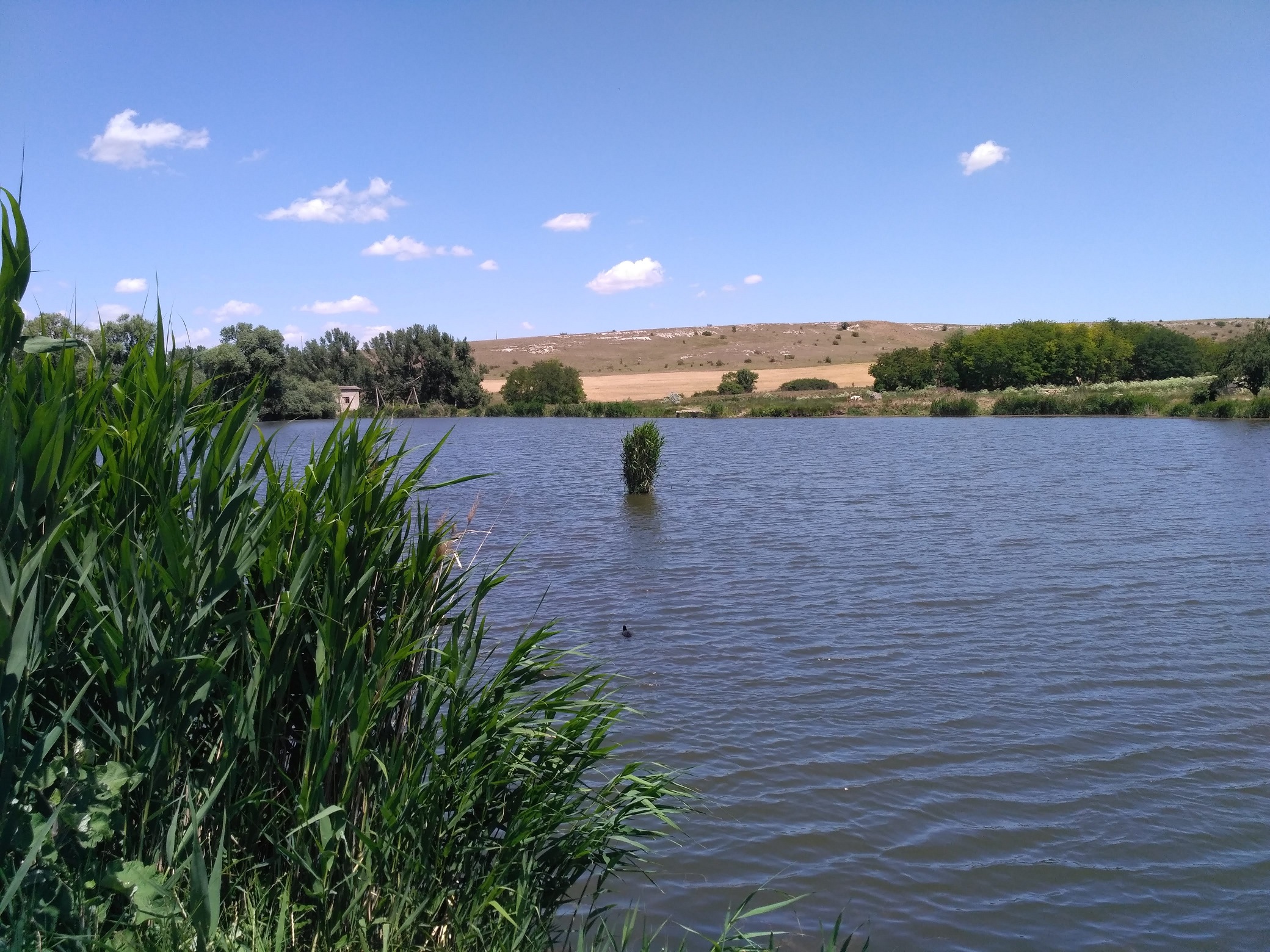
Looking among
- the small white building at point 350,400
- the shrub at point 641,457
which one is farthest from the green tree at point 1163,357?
the small white building at point 350,400

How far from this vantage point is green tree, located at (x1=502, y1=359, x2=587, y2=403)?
69625 millimetres

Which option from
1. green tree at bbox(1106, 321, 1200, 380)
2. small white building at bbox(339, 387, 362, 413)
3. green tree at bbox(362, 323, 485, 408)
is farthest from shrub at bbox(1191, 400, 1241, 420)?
small white building at bbox(339, 387, 362, 413)

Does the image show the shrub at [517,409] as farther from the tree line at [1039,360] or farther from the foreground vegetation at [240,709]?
the foreground vegetation at [240,709]

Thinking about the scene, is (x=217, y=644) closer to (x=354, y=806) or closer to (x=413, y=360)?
(x=354, y=806)

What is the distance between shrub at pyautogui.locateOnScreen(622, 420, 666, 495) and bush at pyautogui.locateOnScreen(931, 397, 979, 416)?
132 feet

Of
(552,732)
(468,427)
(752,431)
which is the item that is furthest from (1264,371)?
(552,732)

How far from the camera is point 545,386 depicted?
70250 mm

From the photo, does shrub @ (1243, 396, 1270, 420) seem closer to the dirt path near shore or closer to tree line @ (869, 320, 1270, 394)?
tree line @ (869, 320, 1270, 394)

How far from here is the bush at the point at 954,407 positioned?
194ft

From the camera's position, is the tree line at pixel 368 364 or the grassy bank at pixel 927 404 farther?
the grassy bank at pixel 927 404

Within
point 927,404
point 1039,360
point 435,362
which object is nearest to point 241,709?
point 927,404

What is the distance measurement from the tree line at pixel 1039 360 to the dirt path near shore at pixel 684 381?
A: 16.2ft

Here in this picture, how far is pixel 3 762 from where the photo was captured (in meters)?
2.69

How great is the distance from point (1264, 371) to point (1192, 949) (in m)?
53.5
